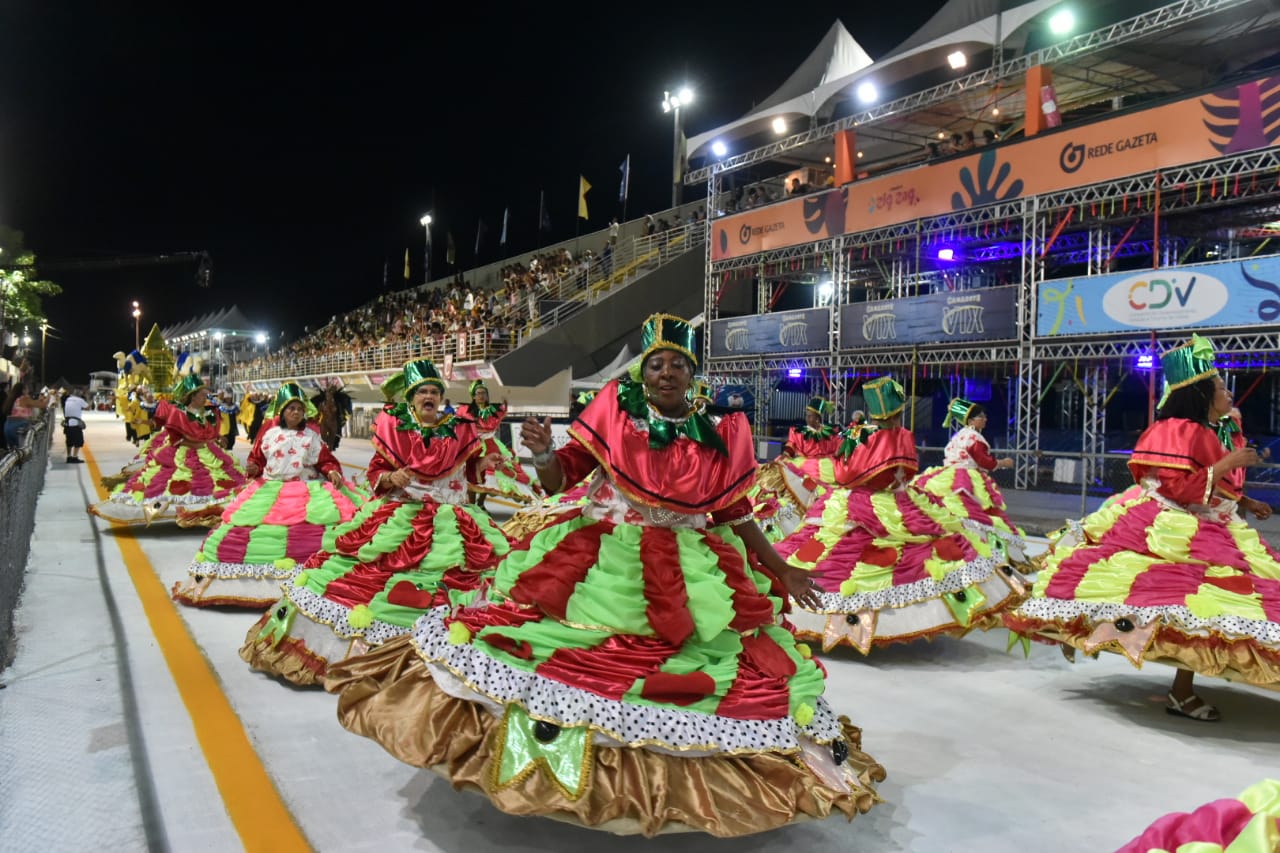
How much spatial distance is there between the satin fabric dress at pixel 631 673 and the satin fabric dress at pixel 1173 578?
7.41ft

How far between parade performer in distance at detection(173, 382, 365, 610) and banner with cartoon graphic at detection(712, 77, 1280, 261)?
1388 centimetres

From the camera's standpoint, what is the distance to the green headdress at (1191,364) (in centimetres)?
525

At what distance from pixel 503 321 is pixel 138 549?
22302mm

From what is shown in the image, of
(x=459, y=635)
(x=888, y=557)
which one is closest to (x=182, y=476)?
(x=888, y=557)

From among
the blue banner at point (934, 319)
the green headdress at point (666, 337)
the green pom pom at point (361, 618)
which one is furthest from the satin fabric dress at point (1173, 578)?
the blue banner at point (934, 319)

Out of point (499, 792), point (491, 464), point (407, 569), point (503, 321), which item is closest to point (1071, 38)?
point (491, 464)

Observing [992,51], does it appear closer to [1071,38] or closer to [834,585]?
[1071,38]

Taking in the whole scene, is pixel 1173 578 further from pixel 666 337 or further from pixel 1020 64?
pixel 1020 64

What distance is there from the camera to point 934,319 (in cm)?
1811

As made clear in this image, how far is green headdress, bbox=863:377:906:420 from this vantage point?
270 inches

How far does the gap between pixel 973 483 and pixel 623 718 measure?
7370mm

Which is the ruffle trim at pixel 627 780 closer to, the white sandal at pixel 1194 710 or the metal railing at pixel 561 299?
the white sandal at pixel 1194 710

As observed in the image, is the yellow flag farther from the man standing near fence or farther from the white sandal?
the white sandal

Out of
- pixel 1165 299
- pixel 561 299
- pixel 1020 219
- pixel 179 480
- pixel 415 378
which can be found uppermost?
pixel 561 299
